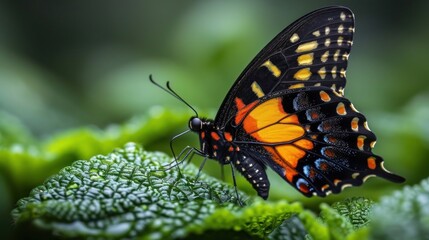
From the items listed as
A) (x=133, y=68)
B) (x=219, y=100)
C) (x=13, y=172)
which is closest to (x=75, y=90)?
(x=133, y=68)

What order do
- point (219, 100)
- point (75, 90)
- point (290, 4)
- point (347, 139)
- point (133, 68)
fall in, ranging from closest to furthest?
point (347, 139)
point (219, 100)
point (133, 68)
point (75, 90)
point (290, 4)

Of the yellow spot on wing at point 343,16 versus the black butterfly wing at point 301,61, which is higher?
the yellow spot on wing at point 343,16

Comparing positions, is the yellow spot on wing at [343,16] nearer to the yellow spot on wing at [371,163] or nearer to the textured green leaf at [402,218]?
the yellow spot on wing at [371,163]

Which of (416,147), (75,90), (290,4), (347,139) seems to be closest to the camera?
(347,139)

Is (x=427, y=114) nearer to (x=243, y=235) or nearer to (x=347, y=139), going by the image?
(x=347, y=139)

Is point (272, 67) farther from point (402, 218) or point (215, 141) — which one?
point (402, 218)

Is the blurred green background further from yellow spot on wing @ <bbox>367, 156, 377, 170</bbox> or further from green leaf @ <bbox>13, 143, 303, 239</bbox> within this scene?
green leaf @ <bbox>13, 143, 303, 239</bbox>

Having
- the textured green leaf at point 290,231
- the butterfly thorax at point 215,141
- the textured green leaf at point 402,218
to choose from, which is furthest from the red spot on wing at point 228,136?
the textured green leaf at point 402,218

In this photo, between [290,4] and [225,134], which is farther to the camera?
[290,4]
